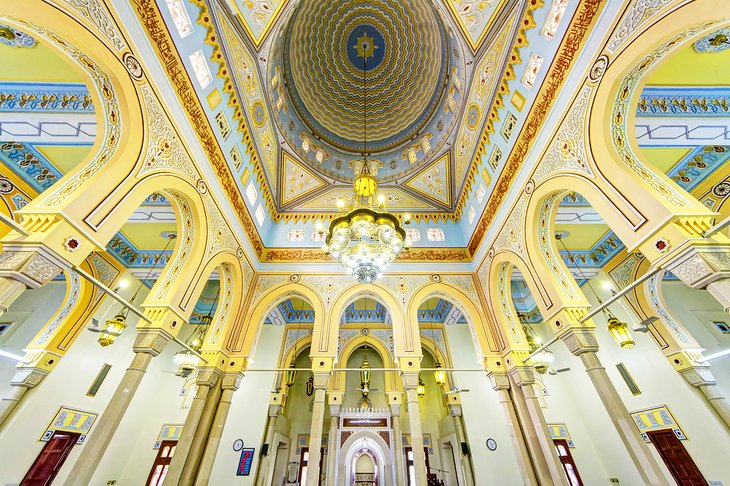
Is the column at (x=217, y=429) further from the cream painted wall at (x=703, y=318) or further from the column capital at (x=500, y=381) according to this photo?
the cream painted wall at (x=703, y=318)

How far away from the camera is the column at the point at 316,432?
597 cm

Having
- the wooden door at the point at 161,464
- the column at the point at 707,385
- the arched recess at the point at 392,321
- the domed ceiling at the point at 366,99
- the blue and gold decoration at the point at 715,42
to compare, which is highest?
the domed ceiling at the point at 366,99

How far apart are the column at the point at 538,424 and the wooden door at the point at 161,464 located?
1155 cm

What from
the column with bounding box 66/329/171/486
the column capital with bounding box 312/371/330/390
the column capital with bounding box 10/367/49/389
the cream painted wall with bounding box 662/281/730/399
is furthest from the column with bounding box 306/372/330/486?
the cream painted wall with bounding box 662/281/730/399

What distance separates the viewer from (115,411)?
454 centimetres

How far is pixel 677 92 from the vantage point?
534 cm

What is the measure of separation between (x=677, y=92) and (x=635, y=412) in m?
8.30

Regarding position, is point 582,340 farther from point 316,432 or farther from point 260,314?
point 260,314

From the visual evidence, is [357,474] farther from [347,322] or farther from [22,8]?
[22,8]

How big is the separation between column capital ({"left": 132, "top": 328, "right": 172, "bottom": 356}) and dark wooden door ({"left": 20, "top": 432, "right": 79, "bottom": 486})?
18.5 feet

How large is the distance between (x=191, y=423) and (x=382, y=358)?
782cm

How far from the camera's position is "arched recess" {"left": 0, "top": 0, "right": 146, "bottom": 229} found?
336 centimetres

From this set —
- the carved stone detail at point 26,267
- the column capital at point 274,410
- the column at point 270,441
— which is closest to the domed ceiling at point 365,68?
the carved stone detail at point 26,267

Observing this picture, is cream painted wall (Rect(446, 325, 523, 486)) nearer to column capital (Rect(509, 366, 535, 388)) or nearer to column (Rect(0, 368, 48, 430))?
column capital (Rect(509, 366, 535, 388))
